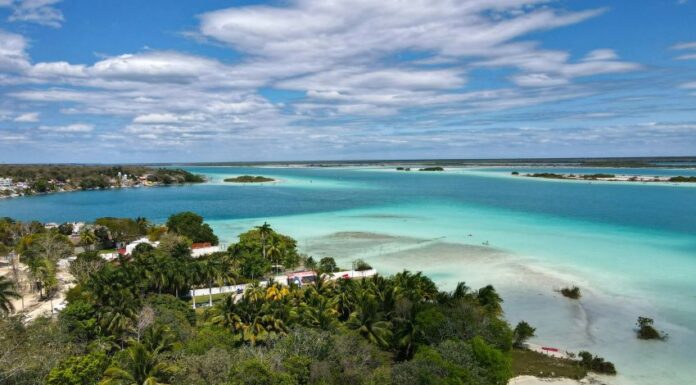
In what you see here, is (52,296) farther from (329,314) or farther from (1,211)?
(1,211)

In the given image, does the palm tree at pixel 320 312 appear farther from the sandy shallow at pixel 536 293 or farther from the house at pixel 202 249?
the house at pixel 202 249

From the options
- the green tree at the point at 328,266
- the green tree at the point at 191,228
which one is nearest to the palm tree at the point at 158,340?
the green tree at the point at 328,266

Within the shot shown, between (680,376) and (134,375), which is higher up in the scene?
(134,375)

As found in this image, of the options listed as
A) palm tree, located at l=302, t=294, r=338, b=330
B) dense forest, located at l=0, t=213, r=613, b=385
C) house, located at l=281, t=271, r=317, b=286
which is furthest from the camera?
house, located at l=281, t=271, r=317, b=286

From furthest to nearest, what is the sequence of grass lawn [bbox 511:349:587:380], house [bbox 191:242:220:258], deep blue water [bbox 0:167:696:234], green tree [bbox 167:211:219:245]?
deep blue water [bbox 0:167:696:234] → green tree [bbox 167:211:219:245] → house [bbox 191:242:220:258] → grass lawn [bbox 511:349:587:380]

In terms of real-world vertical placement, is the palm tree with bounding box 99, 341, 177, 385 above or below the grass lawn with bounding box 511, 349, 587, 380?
above

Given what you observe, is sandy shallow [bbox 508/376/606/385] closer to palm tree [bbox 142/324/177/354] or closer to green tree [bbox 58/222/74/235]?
palm tree [bbox 142/324/177/354]

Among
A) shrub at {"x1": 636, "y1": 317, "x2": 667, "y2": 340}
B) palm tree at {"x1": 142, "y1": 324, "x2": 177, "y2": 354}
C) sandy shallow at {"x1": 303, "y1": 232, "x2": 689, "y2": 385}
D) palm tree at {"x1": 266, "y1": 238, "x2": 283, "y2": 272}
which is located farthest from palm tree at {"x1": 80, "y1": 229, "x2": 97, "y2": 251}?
shrub at {"x1": 636, "y1": 317, "x2": 667, "y2": 340}

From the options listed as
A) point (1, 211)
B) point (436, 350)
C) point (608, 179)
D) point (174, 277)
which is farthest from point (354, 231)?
point (608, 179)
